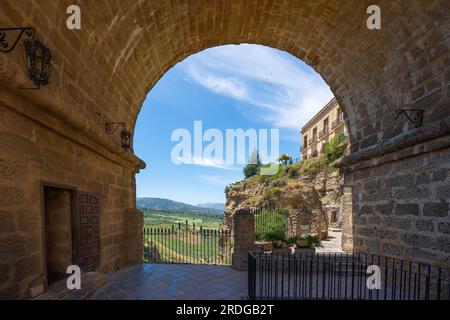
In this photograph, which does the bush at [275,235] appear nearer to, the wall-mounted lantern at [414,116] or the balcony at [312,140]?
the wall-mounted lantern at [414,116]

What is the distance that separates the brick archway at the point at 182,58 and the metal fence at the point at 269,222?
2.71 meters

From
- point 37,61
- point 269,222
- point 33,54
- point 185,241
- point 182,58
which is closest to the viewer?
point 33,54

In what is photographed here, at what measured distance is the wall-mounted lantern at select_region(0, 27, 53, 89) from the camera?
2.69m

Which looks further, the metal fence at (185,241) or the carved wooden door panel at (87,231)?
the metal fence at (185,241)

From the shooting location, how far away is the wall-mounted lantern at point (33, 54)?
2.69 metres

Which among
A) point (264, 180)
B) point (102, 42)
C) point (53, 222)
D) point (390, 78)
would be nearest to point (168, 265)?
point (53, 222)

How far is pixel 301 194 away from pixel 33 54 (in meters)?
20.4

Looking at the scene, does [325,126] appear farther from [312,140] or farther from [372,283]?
[372,283]

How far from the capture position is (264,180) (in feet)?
99.6

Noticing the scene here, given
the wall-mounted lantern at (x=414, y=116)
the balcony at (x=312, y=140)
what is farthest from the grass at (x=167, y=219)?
the wall-mounted lantern at (x=414, y=116)

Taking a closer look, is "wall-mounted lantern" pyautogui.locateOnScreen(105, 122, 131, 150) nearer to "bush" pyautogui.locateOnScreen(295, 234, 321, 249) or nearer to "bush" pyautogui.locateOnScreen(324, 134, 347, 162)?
"bush" pyautogui.locateOnScreen(295, 234, 321, 249)

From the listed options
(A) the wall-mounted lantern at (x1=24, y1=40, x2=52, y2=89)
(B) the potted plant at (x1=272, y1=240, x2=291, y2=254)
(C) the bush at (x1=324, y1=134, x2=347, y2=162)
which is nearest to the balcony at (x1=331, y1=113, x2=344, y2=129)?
(C) the bush at (x1=324, y1=134, x2=347, y2=162)

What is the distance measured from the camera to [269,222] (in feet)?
29.9

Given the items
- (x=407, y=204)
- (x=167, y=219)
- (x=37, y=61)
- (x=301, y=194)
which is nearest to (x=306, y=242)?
(x=407, y=204)
